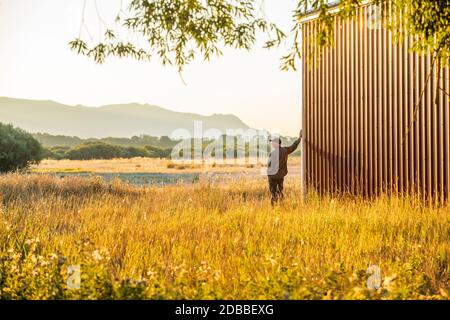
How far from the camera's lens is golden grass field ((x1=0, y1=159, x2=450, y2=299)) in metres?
4.69

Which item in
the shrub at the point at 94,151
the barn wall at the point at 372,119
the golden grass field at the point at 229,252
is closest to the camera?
the golden grass field at the point at 229,252

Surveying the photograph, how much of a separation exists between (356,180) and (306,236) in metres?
5.04

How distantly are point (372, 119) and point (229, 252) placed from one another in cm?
647

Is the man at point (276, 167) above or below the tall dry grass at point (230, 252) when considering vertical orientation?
above

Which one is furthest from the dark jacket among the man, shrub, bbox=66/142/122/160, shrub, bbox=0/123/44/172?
shrub, bbox=66/142/122/160

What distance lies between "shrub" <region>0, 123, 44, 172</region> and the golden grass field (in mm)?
16874

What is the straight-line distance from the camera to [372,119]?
1281cm

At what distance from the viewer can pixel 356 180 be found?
13.2m

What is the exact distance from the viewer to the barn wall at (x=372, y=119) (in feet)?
38.3

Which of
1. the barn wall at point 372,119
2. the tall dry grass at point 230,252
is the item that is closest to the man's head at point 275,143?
the barn wall at point 372,119

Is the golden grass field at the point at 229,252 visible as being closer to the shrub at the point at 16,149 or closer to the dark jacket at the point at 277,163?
the dark jacket at the point at 277,163

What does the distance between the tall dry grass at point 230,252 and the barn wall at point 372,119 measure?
26.6 inches

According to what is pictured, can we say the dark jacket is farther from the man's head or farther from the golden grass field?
the golden grass field

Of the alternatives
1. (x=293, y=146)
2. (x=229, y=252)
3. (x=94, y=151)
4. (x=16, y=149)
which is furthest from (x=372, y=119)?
(x=94, y=151)
